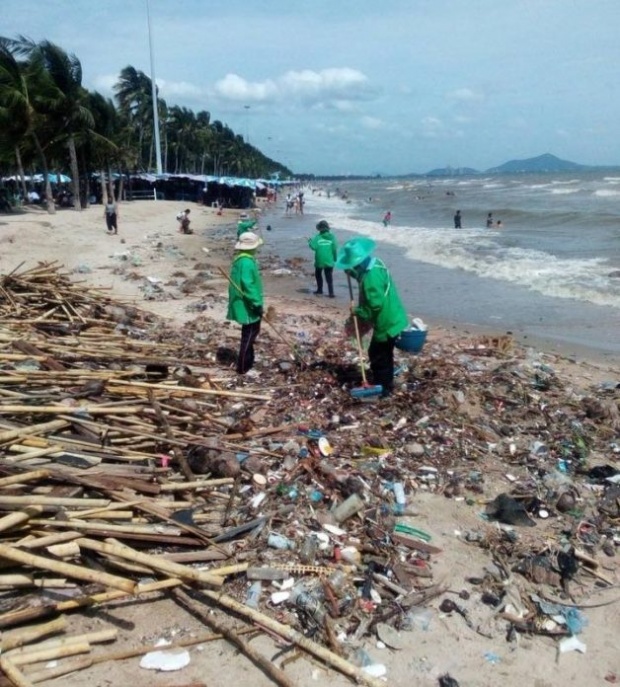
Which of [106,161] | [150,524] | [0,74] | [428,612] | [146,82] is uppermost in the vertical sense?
[146,82]

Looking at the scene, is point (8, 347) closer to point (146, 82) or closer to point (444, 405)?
point (444, 405)

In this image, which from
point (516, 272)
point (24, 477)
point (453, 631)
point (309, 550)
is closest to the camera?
point (453, 631)

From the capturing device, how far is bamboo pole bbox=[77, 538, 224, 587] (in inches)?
128

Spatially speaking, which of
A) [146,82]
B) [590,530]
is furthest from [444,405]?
[146,82]

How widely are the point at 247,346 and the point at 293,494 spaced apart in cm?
294

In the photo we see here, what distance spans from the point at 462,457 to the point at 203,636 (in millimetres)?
2909

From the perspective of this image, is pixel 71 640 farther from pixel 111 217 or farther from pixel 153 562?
pixel 111 217

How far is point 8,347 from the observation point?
6613 millimetres

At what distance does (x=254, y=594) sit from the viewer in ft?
11.3

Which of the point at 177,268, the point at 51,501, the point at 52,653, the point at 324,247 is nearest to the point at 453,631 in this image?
the point at 52,653

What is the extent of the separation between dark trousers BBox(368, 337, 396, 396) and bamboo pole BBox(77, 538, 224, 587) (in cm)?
344

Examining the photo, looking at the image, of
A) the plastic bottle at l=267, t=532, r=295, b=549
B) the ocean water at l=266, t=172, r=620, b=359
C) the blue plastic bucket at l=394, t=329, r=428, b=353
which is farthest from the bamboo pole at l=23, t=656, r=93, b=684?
the ocean water at l=266, t=172, r=620, b=359

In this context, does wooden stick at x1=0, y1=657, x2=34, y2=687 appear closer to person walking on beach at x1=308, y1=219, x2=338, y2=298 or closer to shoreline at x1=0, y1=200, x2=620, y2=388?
shoreline at x1=0, y1=200, x2=620, y2=388

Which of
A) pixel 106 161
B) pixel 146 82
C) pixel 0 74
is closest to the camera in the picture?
pixel 0 74
